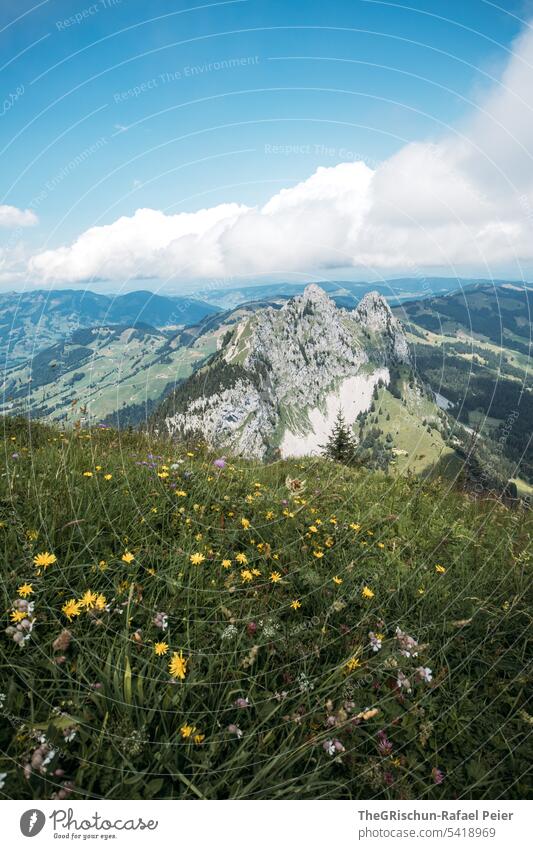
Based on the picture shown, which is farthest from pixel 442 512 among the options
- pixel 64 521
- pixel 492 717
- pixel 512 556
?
pixel 64 521

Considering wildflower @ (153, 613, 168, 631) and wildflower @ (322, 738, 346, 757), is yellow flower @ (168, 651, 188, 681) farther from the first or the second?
wildflower @ (322, 738, 346, 757)

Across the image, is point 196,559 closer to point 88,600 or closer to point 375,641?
point 88,600

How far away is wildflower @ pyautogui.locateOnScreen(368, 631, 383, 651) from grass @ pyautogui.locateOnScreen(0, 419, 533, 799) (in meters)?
0.09

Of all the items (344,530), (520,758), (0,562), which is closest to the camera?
(520,758)

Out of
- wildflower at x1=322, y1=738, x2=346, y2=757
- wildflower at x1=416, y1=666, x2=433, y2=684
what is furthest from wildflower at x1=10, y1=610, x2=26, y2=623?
wildflower at x1=416, y1=666, x2=433, y2=684

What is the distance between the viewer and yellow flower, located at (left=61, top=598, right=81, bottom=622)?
9.64 ft

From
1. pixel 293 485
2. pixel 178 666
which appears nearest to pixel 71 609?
pixel 178 666

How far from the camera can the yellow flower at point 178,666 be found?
2.71 m

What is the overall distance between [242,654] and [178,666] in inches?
20.8

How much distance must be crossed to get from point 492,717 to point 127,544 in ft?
11.7

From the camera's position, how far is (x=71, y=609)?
296cm

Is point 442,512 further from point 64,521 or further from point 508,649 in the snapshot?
point 64,521

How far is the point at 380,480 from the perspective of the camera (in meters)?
8.64
